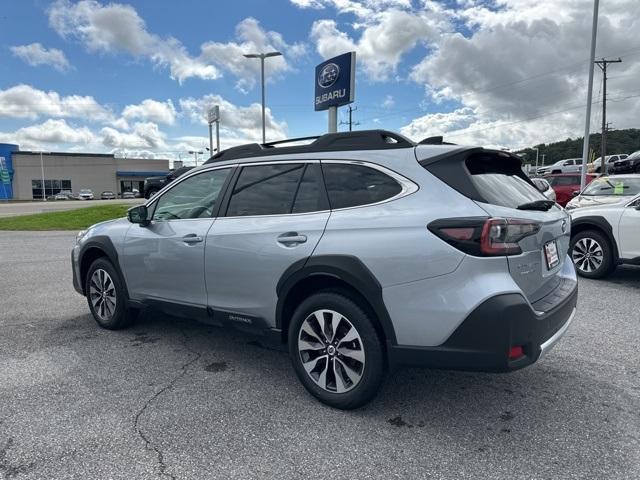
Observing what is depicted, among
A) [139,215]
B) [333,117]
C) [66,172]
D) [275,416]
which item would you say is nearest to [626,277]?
[275,416]

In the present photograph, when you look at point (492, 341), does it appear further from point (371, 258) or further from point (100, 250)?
point (100, 250)

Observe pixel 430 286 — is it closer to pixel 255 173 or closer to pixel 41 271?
pixel 255 173

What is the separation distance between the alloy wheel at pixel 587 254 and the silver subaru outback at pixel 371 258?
4.35 meters

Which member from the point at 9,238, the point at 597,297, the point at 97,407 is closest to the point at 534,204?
the point at 97,407

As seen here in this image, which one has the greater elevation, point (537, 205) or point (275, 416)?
point (537, 205)

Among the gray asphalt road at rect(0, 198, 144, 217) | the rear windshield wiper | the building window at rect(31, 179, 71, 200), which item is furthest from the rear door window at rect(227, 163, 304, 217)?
the building window at rect(31, 179, 71, 200)

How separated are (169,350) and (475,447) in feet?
9.04

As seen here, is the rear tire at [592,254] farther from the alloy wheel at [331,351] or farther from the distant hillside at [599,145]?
the distant hillside at [599,145]

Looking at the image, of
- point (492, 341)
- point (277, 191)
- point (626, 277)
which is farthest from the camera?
point (626, 277)

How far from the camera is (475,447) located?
2.69 meters

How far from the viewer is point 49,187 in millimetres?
72938

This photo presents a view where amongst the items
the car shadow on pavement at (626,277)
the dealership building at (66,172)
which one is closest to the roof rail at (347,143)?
the car shadow on pavement at (626,277)

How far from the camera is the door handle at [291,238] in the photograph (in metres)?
3.17

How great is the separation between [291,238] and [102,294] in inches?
106
